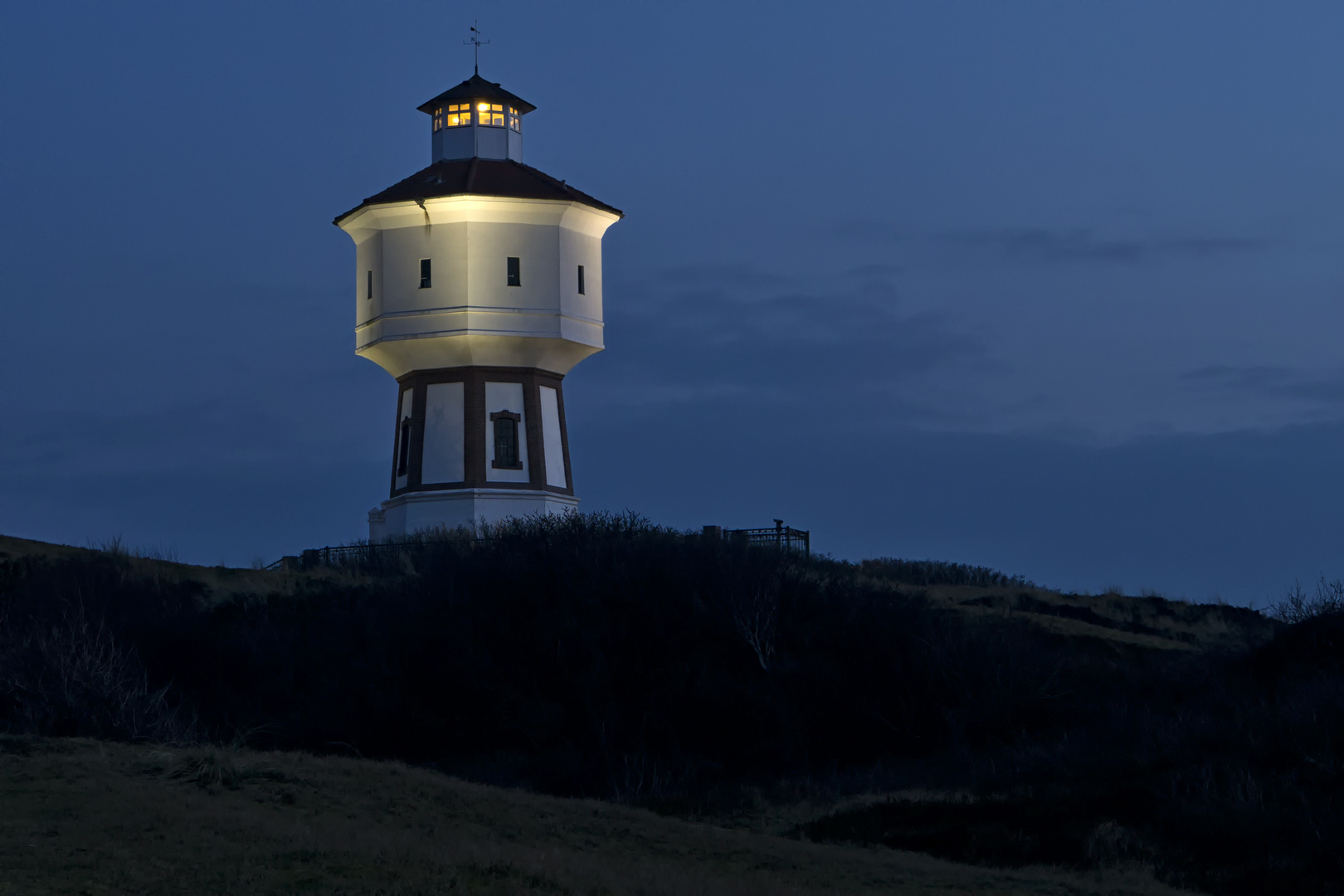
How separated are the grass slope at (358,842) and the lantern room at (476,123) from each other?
24910mm

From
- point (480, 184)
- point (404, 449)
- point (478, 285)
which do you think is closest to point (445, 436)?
point (404, 449)

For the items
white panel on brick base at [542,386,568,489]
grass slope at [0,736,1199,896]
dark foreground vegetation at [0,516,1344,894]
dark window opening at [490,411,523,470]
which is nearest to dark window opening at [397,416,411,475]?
dark window opening at [490,411,523,470]

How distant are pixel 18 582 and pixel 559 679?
13.0 m

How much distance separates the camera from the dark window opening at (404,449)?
45531 millimetres

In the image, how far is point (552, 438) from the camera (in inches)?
1805

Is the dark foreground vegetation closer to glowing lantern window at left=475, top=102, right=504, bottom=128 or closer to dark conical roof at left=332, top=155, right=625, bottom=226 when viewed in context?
dark conical roof at left=332, top=155, right=625, bottom=226

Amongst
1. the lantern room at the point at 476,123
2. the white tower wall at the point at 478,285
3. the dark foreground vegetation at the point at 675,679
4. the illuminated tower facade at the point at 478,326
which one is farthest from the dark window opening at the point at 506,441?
the lantern room at the point at 476,123

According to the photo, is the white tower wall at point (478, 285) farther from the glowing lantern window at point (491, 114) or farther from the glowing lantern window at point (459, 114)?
the glowing lantern window at point (491, 114)

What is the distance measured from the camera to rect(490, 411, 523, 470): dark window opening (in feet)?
147

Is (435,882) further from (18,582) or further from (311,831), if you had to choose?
(18,582)

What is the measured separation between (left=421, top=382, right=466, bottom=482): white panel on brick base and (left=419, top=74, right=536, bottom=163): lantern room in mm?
6903

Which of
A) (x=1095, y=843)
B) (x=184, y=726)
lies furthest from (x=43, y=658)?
(x=1095, y=843)

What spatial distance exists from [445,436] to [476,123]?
9.00 m

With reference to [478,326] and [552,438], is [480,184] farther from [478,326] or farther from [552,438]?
[552,438]
